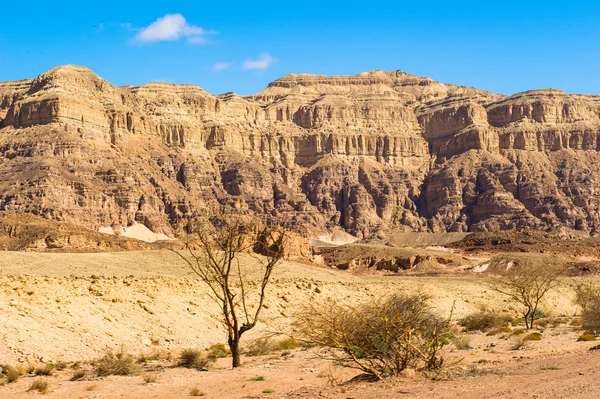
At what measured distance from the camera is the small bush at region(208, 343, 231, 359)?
90.2 ft

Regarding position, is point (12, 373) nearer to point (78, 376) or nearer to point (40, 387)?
point (78, 376)

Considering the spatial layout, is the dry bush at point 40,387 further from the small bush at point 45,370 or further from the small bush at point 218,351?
the small bush at point 218,351

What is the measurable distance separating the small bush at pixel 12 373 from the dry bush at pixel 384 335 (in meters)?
8.75

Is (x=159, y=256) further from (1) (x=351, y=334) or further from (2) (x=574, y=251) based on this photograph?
(2) (x=574, y=251)

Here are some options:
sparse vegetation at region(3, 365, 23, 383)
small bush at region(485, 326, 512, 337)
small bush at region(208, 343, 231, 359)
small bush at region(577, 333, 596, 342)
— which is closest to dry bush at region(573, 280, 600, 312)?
small bush at region(485, 326, 512, 337)

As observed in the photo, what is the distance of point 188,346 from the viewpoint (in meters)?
30.3

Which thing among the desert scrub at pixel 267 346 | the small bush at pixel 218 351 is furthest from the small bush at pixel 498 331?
the small bush at pixel 218 351

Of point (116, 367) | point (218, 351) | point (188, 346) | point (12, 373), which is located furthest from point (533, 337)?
point (12, 373)

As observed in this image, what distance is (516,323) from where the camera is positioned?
40219 millimetres

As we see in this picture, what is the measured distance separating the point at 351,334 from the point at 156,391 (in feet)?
18.8

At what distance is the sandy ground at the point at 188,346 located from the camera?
17359 millimetres

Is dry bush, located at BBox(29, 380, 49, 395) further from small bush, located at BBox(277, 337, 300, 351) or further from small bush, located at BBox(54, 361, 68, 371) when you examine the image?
small bush, located at BBox(277, 337, 300, 351)

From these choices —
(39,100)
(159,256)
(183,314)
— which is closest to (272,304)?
(183,314)

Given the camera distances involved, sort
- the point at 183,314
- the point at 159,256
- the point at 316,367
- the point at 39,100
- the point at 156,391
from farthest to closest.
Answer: the point at 39,100, the point at 159,256, the point at 183,314, the point at 316,367, the point at 156,391
